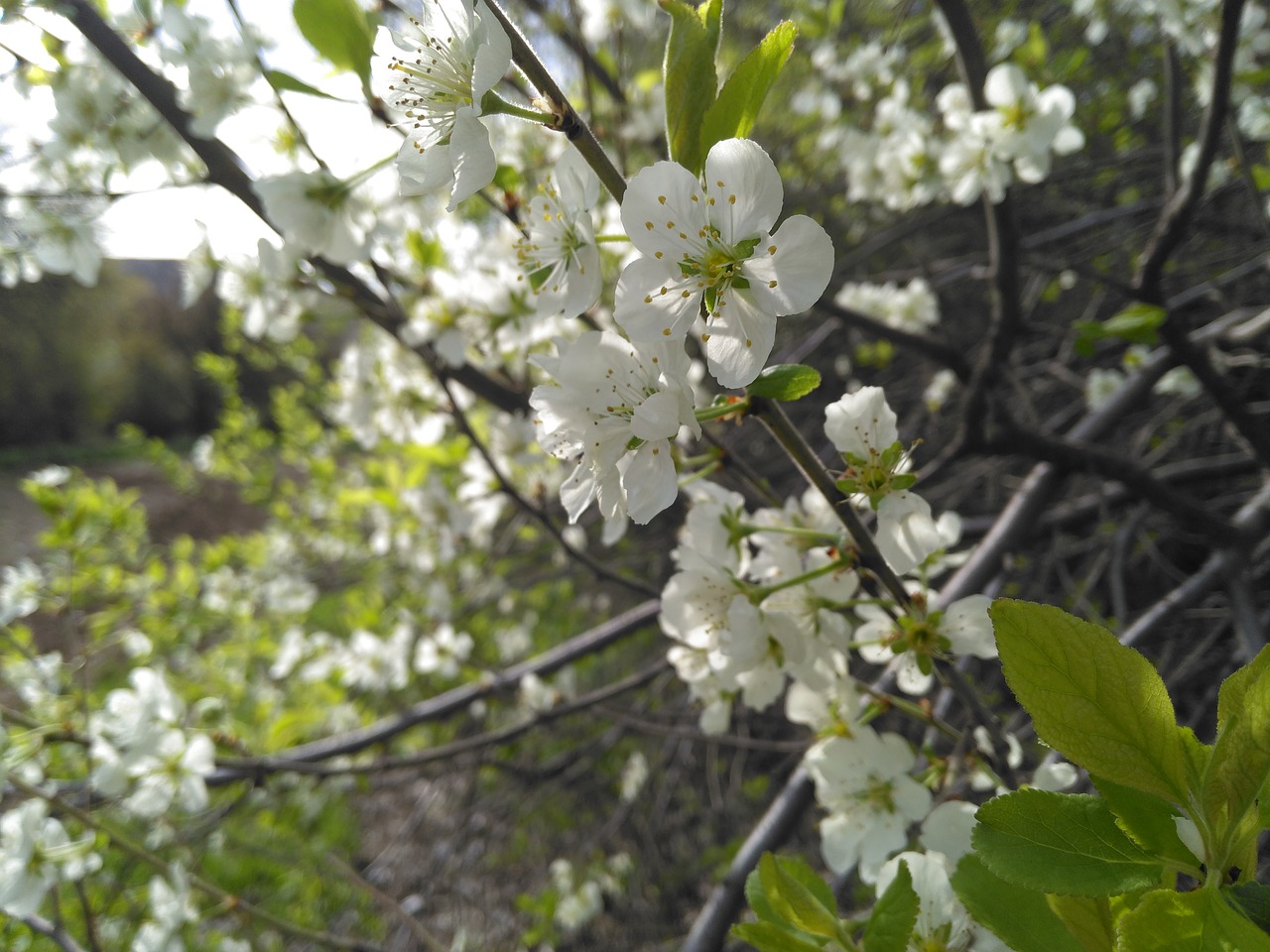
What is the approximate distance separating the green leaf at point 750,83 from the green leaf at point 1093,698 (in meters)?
0.47

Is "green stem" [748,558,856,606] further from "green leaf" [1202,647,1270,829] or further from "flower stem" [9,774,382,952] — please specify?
"flower stem" [9,774,382,952]

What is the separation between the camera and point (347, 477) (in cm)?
513

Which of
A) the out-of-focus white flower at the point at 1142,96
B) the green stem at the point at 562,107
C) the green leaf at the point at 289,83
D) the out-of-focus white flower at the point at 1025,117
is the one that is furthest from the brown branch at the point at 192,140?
the out-of-focus white flower at the point at 1142,96

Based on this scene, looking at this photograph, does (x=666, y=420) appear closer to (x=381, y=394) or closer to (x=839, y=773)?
(x=839, y=773)

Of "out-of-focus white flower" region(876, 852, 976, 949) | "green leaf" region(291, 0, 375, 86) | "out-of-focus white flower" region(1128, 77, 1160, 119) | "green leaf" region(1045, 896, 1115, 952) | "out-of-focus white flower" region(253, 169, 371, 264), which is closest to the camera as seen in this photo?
"green leaf" region(1045, 896, 1115, 952)

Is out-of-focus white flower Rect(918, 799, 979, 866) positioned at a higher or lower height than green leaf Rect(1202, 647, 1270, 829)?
lower

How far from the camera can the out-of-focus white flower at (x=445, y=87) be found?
0.63 metres

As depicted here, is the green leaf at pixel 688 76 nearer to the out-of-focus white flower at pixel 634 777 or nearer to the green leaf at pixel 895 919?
the green leaf at pixel 895 919

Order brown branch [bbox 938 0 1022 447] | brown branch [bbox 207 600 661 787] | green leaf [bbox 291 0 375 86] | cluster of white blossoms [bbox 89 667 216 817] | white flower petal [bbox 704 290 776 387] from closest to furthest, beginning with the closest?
white flower petal [bbox 704 290 776 387]
green leaf [bbox 291 0 375 86]
cluster of white blossoms [bbox 89 667 216 817]
brown branch [bbox 938 0 1022 447]
brown branch [bbox 207 600 661 787]

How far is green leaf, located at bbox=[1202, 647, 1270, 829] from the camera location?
43 centimetres

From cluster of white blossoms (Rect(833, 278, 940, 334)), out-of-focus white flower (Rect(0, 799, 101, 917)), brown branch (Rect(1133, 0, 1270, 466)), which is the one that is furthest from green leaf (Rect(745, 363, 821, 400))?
cluster of white blossoms (Rect(833, 278, 940, 334))

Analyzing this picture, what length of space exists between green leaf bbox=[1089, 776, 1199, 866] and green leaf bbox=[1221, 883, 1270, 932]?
0.09 ft

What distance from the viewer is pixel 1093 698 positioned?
475 mm

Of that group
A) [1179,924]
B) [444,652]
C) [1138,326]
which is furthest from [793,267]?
[444,652]
